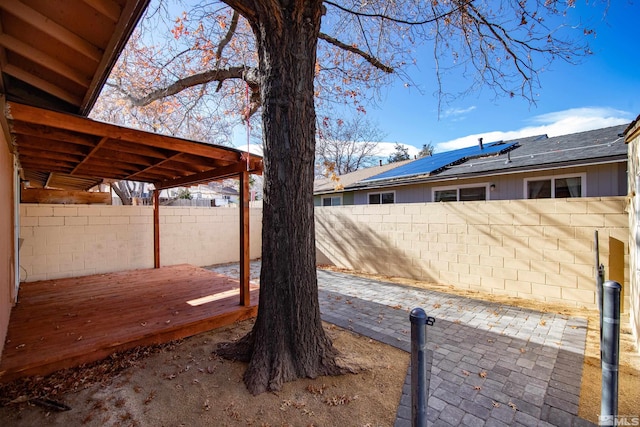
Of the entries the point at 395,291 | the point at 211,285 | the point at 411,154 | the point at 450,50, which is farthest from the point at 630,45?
the point at 411,154

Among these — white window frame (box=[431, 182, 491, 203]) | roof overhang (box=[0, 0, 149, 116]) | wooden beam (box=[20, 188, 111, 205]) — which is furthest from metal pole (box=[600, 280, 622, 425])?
wooden beam (box=[20, 188, 111, 205])

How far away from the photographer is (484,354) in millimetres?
2953

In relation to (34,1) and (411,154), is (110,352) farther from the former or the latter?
(411,154)

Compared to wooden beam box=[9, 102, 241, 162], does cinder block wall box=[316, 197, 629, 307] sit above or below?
below

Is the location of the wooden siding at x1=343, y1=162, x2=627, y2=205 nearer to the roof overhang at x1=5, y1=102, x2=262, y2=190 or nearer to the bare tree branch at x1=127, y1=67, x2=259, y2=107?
the bare tree branch at x1=127, y1=67, x2=259, y2=107

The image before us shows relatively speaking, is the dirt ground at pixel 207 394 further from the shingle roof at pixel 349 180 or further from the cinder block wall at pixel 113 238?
the shingle roof at pixel 349 180

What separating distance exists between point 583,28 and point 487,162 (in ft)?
14.7

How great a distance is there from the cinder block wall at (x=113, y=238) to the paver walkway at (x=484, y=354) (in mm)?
5233

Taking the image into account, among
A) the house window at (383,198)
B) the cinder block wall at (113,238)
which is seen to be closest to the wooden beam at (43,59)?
the cinder block wall at (113,238)

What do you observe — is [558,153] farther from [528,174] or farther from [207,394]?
[207,394]

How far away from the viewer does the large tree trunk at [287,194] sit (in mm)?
2574

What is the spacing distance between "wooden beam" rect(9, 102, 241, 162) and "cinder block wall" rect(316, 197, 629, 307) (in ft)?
14.3

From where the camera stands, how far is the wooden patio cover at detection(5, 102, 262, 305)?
296cm

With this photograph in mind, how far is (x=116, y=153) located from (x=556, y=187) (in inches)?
355
